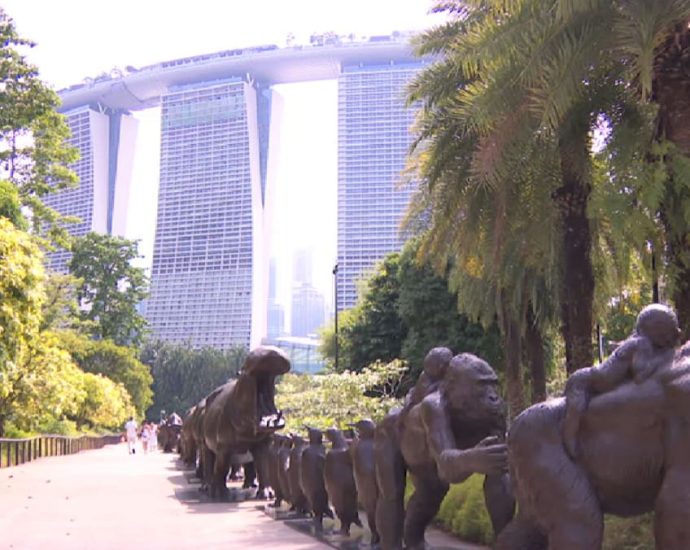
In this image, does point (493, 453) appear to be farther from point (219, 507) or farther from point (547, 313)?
point (547, 313)

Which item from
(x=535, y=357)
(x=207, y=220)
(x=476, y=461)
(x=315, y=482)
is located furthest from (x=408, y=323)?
(x=207, y=220)

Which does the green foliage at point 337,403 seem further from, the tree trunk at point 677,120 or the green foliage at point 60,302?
the green foliage at point 60,302

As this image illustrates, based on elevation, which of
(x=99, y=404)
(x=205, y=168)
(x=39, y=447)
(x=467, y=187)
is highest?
(x=205, y=168)

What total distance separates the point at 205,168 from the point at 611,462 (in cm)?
10283

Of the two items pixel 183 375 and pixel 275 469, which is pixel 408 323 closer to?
pixel 275 469

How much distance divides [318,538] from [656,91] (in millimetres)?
5842

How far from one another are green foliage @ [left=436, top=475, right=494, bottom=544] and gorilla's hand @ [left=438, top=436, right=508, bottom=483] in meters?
2.95

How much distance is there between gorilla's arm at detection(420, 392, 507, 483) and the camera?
4332 mm

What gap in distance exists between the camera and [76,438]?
3531cm

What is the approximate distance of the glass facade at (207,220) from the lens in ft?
321

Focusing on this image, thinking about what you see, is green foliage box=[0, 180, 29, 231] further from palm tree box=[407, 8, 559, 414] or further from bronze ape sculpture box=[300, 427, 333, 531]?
bronze ape sculpture box=[300, 427, 333, 531]

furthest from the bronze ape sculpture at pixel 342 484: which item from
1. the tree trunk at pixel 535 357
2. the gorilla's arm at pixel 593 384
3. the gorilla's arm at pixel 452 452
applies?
the tree trunk at pixel 535 357

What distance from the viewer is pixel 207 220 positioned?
101m

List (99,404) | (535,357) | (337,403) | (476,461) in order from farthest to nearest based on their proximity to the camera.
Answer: (99,404)
(337,403)
(535,357)
(476,461)
